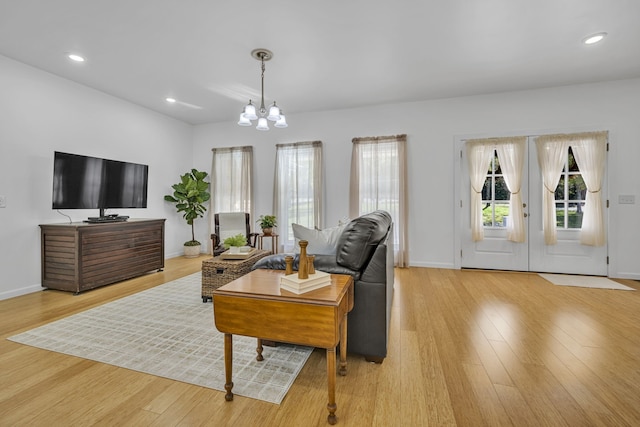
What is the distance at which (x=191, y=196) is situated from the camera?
5.29 metres

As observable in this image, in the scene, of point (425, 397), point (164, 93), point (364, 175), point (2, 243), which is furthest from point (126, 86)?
point (425, 397)

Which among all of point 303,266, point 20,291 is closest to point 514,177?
point 303,266

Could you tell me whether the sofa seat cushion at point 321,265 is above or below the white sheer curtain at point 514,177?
below

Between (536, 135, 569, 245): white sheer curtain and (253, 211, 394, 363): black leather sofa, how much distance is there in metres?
3.63

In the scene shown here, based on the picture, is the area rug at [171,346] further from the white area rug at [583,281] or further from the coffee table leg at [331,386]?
the white area rug at [583,281]

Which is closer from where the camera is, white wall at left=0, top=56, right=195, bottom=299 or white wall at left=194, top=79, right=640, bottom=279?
white wall at left=0, top=56, right=195, bottom=299

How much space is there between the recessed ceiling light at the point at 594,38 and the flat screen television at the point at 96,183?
19.4ft

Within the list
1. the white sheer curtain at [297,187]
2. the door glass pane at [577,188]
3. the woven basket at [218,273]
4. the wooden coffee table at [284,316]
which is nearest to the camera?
the wooden coffee table at [284,316]

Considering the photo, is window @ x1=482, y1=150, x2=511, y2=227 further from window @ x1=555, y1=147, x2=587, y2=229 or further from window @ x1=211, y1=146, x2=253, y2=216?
window @ x1=211, y1=146, x2=253, y2=216

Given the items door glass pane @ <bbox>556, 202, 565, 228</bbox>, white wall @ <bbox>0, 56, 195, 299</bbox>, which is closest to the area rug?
white wall @ <bbox>0, 56, 195, 299</bbox>

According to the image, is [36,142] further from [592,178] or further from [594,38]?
[592,178]

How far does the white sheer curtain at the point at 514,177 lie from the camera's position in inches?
164

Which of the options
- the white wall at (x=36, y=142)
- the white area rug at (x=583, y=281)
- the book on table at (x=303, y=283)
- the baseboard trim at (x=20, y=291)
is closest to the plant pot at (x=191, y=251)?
the white wall at (x=36, y=142)

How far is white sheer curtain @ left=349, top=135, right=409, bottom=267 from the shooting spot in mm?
4625
